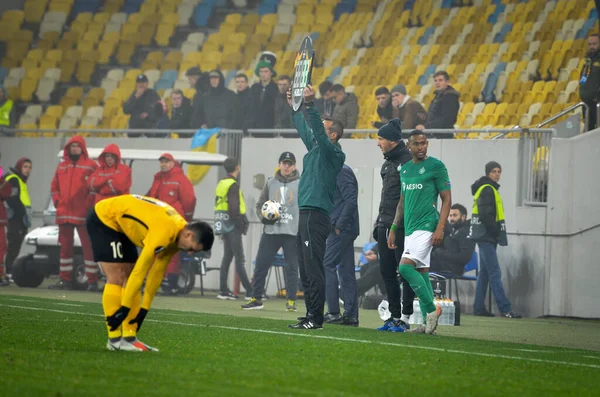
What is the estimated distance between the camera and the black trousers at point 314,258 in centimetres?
1191

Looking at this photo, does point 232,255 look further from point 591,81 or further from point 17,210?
point 591,81

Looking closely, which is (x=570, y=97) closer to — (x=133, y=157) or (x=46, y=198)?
(x=133, y=157)

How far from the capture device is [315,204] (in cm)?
1202

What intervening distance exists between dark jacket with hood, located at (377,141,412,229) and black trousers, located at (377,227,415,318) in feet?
0.50

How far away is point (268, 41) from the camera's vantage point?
29.2 m

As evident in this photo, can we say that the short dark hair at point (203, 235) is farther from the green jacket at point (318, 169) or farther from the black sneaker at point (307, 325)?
the black sneaker at point (307, 325)

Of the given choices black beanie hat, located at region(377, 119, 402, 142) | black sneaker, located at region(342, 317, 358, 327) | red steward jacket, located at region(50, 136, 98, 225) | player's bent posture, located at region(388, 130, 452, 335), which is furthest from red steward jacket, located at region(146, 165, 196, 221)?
player's bent posture, located at region(388, 130, 452, 335)

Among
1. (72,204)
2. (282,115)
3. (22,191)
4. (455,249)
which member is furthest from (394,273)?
(22,191)

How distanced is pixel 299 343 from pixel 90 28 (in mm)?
22542

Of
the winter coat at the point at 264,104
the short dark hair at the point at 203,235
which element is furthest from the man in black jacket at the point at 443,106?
the short dark hair at the point at 203,235

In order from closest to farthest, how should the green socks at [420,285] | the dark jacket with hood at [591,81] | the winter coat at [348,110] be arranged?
the green socks at [420,285] < the dark jacket with hood at [591,81] < the winter coat at [348,110]

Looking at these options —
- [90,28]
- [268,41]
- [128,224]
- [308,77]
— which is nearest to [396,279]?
[308,77]

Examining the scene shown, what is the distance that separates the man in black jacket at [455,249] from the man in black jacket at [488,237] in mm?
254

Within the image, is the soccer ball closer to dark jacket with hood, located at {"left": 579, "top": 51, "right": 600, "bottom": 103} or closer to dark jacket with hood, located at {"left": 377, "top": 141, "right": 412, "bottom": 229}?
dark jacket with hood, located at {"left": 377, "top": 141, "right": 412, "bottom": 229}
